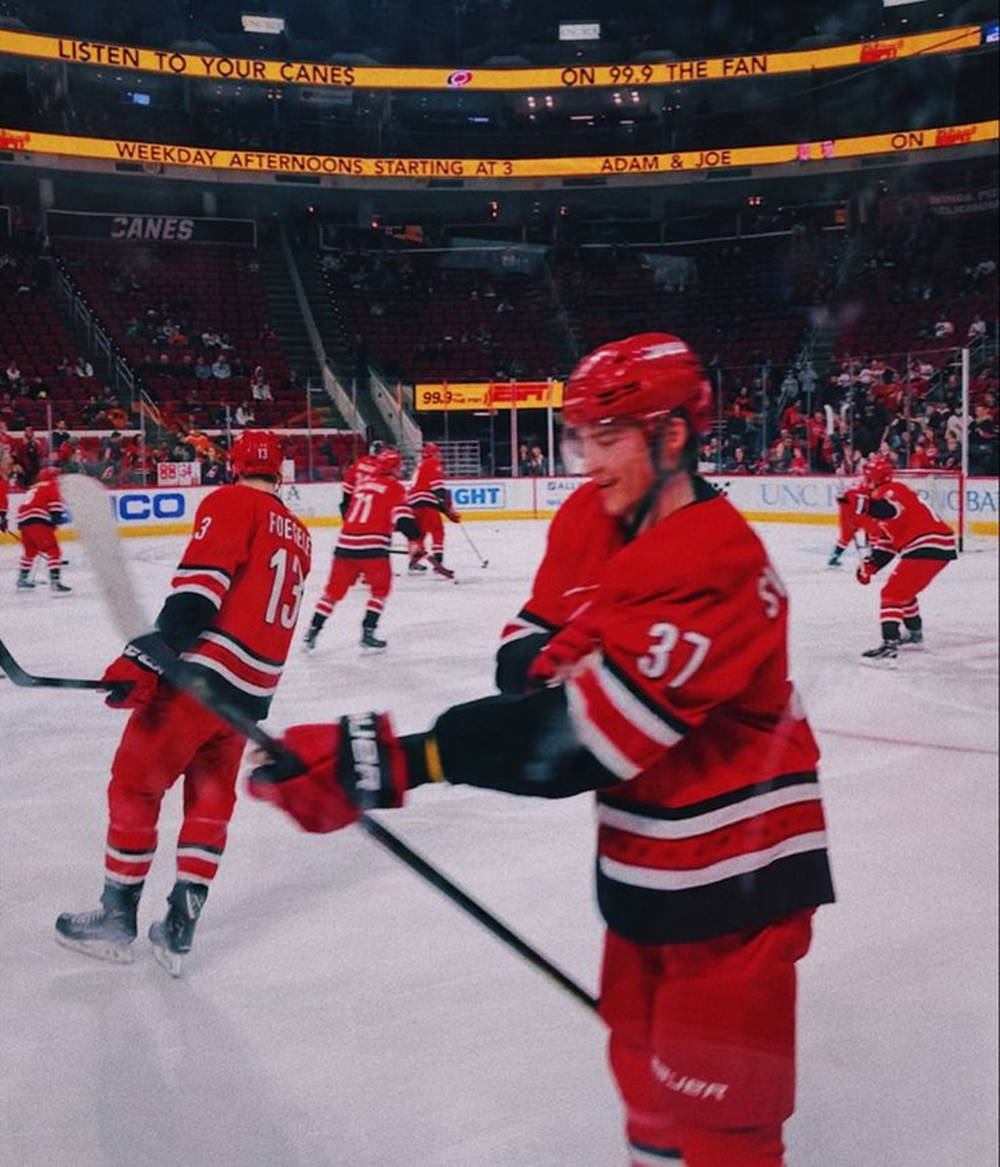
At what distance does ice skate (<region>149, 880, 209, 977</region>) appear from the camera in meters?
1.40

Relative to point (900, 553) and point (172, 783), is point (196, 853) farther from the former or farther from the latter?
point (900, 553)

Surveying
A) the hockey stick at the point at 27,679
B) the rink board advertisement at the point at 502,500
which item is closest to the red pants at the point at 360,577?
the rink board advertisement at the point at 502,500

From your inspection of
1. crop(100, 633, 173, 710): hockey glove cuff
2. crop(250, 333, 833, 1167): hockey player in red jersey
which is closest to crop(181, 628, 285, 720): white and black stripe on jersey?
crop(100, 633, 173, 710): hockey glove cuff

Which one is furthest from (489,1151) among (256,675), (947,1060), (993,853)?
(993,853)

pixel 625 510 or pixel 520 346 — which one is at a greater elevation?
pixel 520 346

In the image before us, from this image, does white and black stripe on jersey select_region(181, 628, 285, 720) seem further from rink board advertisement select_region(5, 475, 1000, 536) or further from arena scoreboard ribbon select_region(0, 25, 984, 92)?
arena scoreboard ribbon select_region(0, 25, 984, 92)

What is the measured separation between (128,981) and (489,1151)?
0.52 m

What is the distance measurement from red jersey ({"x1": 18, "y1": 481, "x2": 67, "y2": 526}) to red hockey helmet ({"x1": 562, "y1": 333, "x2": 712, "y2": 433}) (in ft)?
1.52

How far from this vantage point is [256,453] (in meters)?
1.29

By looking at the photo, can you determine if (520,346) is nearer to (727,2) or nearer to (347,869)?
(727,2)

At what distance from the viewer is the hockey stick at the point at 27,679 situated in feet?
3.59

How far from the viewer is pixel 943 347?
1809 millimetres

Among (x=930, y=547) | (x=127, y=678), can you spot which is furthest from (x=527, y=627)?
(x=930, y=547)

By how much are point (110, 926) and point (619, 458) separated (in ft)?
3.35
